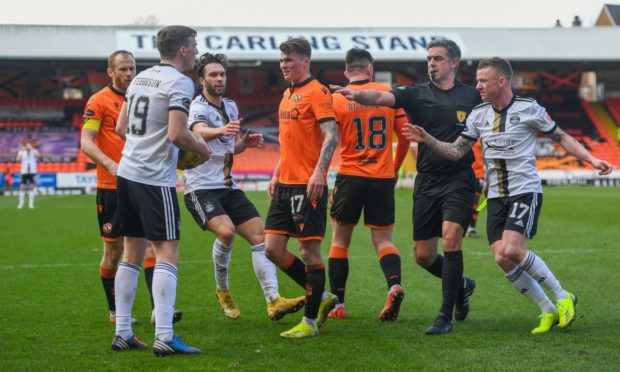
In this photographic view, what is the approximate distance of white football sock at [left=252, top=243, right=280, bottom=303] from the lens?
7406 millimetres

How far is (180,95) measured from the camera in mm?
5723

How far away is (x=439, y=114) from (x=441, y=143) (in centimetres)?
50

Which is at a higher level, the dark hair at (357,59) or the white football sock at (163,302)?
the dark hair at (357,59)

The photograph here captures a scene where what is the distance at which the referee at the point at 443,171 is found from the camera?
695 centimetres

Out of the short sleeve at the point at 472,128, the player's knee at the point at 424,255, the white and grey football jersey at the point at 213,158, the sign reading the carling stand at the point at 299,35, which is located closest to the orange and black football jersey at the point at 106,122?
the white and grey football jersey at the point at 213,158

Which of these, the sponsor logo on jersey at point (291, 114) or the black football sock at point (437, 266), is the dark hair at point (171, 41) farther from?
the black football sock at point (437, 266)

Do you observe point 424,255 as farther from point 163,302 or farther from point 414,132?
point 163,302

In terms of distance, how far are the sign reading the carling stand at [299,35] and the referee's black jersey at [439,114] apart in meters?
31.8

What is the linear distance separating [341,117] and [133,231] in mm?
2440

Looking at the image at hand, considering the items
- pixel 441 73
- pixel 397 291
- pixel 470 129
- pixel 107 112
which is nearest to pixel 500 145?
pixel 470 129

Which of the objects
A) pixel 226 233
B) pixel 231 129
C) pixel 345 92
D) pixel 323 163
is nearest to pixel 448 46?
pixel 345 92

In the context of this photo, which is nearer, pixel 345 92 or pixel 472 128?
pixel 345 92

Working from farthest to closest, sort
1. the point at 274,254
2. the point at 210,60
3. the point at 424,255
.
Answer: the point at 210,60
the point at 424,255
the point at 274,254

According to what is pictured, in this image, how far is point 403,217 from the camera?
20.7 m
